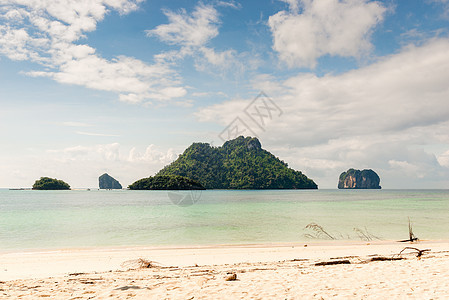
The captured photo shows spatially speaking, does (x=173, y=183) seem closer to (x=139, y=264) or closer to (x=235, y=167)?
(x=235, y=167)

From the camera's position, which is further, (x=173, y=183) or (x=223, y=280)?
(x=173, y=183)

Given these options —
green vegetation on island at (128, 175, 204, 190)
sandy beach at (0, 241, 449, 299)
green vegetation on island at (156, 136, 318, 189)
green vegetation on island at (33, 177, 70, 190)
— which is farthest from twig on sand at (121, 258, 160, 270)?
green vegetation on island at (33, 177, 70, 190)

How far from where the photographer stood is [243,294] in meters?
5.94

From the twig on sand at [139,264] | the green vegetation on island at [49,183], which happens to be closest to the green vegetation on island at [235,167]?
the green vegetation on island at [49,183]

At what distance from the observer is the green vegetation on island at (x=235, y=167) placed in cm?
13138

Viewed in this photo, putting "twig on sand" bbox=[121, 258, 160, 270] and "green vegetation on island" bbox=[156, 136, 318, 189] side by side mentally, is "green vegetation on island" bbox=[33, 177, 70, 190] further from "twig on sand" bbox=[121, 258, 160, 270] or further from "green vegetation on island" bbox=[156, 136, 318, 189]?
"twig on sand" bbox=[121, 258, 160, 270]

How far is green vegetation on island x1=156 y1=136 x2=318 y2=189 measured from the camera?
13138cm

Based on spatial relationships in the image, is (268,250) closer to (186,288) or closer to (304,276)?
(304,276)

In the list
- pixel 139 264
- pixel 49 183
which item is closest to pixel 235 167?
pixel 49 183

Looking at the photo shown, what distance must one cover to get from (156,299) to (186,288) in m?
0.85

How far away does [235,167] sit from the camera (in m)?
151

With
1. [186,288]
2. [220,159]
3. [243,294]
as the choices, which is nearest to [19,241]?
[186,288]

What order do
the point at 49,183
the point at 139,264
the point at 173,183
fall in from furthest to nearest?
the point at 49,183 → the point at 173,183 → the point at 139,264

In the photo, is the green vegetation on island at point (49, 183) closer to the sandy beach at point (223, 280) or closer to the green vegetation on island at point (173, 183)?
the green vegetation on island at point (173, 183)
